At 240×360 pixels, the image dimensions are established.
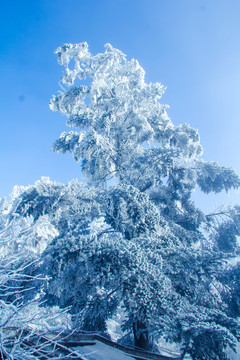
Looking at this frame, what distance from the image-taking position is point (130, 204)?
573 centimetres

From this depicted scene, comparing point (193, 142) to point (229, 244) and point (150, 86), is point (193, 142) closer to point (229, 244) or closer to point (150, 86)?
point (150, 86)

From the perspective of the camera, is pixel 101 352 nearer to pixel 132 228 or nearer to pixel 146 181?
pixel 132 228

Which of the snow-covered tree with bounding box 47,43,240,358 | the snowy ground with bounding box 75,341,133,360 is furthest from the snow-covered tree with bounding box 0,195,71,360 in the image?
the snow-covered tree with bounding box 47,43,240,358

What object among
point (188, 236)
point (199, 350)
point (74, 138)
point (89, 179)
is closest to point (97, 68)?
point (74, 138)

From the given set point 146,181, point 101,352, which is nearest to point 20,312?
point 101,352

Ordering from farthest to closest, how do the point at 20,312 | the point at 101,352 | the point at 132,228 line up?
the point at 132,228
the point at 101,352
the point at 20,312

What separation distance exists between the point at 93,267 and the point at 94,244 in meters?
0.61

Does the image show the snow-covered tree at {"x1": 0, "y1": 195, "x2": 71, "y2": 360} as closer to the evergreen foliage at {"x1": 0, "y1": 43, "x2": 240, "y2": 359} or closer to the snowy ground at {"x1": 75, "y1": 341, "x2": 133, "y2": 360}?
the evergreen foliage at {"x1": 0, "y1": 43, "x2": 240, "y2": 359}

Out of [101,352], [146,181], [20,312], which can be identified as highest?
[146,181]

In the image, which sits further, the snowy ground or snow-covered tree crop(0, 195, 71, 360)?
the snowy ground

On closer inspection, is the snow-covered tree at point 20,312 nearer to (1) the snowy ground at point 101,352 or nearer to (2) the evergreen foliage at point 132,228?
(2) the evergreen foliage at point 132,228

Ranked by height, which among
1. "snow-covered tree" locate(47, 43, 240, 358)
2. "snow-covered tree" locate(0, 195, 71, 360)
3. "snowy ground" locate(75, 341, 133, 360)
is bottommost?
"snowy ground" locate(75, 341, 133, 360)

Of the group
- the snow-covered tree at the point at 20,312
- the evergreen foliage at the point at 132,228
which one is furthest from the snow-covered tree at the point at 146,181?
the snow-covered tree at the point at 20,312

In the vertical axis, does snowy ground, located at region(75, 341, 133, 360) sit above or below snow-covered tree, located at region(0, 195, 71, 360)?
below
